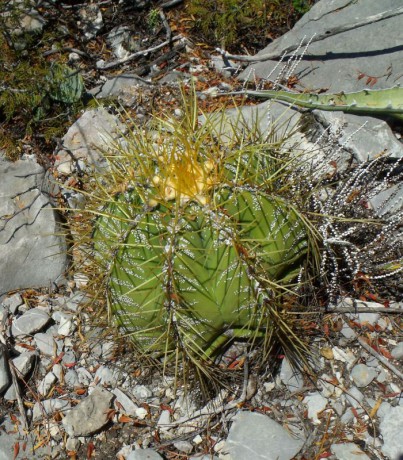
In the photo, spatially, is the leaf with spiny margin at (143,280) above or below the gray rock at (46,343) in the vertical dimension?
above

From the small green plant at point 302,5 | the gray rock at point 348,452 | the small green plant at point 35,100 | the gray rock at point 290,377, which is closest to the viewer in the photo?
the gray rock at point 348,452

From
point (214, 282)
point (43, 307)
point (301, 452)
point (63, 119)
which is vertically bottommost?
point (301, 452)

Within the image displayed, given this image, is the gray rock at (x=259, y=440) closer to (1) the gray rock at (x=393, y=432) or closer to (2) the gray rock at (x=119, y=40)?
(1) the gray rock at (x=393, y=432)

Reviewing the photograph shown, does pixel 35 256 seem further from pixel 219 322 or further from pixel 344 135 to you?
pixel 344 135

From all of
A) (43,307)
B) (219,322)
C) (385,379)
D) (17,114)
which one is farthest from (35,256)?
(385,379)

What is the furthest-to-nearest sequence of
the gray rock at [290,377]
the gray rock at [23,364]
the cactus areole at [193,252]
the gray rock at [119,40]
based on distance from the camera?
the gray rock at [119,40] < the gray rock at [23,364] < the gray rock at [290,377] < the cactus areole at [193,252]

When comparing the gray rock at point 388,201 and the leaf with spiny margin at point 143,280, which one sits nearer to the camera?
the leaf with spiny margin at point 143,280

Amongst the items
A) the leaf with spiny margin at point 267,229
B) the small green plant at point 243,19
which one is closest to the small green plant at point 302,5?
the small green plant at point 243,19

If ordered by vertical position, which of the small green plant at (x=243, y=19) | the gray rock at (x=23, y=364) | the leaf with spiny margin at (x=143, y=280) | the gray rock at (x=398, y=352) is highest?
the small green plant at (x=243, y=19)
